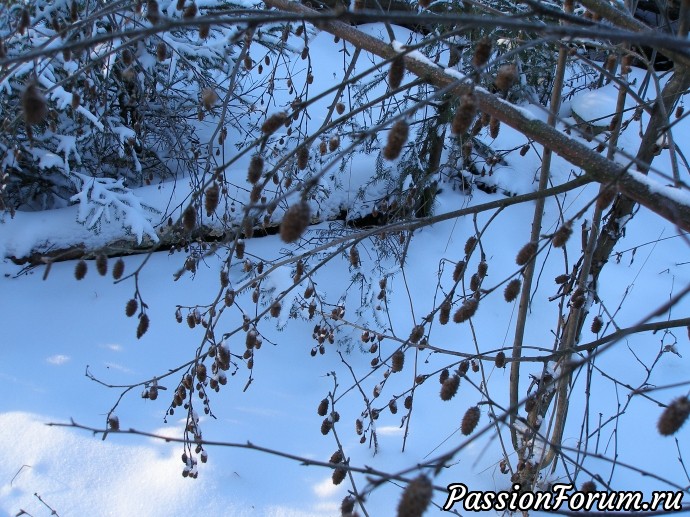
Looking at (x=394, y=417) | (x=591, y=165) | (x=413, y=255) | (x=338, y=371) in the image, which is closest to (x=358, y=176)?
(x=413, y=255)

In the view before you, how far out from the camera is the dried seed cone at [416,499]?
2.11 feet

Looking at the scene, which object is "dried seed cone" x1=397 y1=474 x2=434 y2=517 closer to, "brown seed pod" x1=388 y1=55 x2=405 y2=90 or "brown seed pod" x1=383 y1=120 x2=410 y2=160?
"brown seed pod" x1=383 y1=120 x2=410 y2=160

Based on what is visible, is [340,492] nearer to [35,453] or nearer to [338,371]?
[338,371]

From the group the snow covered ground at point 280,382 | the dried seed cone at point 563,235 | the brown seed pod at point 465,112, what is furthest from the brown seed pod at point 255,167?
the snow covered ground at point 280,382

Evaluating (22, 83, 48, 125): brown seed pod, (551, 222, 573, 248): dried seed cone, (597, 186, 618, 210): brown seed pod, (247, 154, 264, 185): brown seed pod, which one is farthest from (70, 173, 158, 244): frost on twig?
(597, 186, 618, 210): brown seed pod

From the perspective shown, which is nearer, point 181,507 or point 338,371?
point 181,507

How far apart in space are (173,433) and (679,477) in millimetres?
2332

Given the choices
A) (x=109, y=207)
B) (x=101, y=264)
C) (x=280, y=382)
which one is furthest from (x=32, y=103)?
(x=109, y=207)

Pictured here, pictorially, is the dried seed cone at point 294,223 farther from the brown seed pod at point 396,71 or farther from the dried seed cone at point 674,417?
the dried seed cone at point 674,417

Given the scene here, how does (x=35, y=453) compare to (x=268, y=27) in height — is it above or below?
below

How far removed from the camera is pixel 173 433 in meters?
2.81

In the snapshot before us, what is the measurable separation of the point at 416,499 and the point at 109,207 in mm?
3285

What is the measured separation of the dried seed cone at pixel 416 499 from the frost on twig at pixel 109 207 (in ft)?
9.53

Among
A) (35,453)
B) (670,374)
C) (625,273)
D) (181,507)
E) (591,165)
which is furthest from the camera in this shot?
(625,273)
